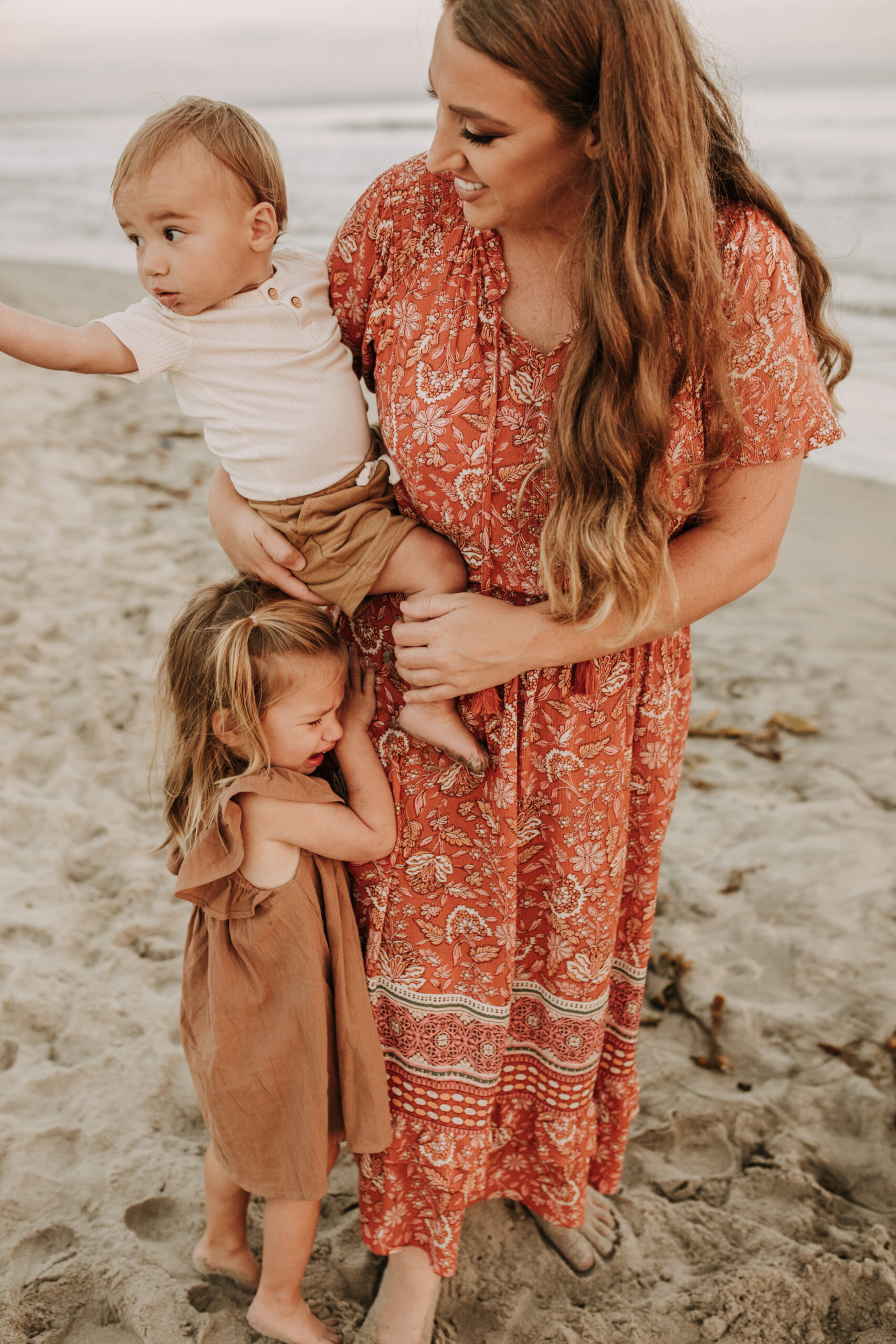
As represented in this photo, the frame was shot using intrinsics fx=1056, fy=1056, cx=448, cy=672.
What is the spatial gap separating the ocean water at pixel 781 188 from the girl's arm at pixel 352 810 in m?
1.10

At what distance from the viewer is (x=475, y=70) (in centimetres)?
136

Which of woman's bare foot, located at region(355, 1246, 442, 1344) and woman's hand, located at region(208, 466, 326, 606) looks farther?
woman's bare foot, located at region(355, 1246, 442, 1344)

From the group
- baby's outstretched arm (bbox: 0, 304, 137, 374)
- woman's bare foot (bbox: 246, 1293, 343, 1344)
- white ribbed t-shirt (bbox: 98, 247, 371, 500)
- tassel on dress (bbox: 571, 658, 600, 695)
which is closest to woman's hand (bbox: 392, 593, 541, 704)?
tassel on dress (bbox: 571, 658, 600, 695)

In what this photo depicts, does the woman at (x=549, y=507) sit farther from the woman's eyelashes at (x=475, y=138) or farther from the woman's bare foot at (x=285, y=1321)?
the woman's bare foot at (x=285, y=1321)

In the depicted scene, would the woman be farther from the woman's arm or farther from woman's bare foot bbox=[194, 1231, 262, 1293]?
woman's bare foot bbox=[194, 1231, 262, 1293]

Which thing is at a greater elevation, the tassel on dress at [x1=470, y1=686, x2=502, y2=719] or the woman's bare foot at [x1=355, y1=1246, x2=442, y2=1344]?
the tassel on dress at [x1=470, y1=686, x2=502, y2=719]

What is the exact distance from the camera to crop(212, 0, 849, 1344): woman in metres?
1.39

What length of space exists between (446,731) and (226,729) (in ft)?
1.19

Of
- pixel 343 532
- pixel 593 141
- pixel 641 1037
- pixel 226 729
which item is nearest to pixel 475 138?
pixel 593 141

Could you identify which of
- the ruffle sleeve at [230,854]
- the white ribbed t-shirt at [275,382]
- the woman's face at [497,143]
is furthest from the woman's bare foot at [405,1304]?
the woman's face at [497,143]

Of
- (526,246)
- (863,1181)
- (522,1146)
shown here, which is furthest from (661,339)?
(863,1181)

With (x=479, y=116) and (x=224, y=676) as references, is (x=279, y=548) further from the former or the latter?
(x=479, y=116)

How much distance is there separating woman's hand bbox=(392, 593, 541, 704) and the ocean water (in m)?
→ 0.83

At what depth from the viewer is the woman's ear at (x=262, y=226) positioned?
171cm
